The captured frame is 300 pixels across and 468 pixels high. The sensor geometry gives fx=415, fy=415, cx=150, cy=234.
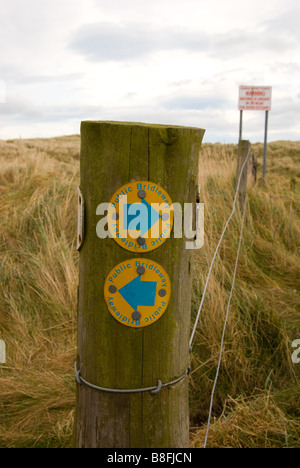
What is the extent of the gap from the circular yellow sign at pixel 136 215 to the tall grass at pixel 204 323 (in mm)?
1348

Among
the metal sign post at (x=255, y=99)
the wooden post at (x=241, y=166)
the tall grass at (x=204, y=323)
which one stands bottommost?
the tall grass at (x=204, y=323)

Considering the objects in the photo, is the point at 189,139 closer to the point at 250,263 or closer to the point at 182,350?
the point at 182,350

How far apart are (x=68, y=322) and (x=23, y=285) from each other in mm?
684

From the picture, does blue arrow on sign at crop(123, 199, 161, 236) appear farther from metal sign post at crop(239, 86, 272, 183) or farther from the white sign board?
the white sign board

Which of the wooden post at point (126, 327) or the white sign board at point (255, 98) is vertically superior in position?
the white sign board at point (255, 98)

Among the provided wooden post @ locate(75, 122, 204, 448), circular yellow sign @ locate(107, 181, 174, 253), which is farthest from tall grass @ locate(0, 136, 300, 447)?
circular yellow sign @ locate(107, 181, 174, 253)

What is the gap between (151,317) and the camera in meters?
1.31

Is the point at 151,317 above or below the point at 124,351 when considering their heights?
above

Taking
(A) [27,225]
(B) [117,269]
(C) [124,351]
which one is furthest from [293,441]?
(A) [27,225]

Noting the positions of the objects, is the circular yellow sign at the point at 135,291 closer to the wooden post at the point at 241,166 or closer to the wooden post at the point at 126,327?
the wooden post at the point at 126,327

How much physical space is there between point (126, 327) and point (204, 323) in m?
1.80

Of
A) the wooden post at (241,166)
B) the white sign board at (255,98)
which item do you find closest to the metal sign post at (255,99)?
the white sign board at (255,98)

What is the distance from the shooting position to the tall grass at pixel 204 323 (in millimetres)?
2311

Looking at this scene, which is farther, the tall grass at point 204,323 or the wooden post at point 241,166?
the wooden post at point 241,166
